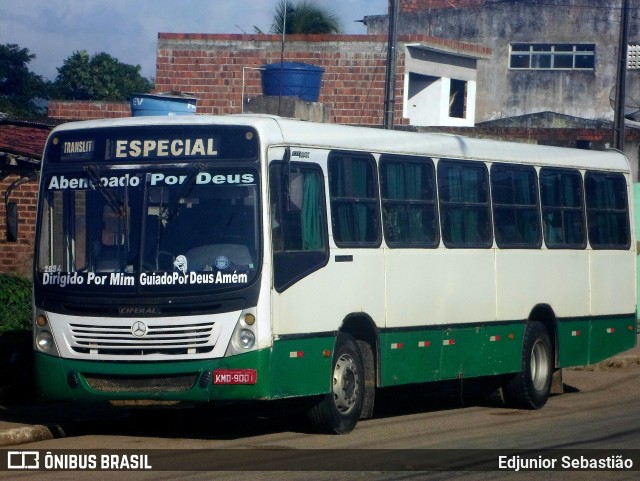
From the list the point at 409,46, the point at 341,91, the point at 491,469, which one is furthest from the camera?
the point at 409,46

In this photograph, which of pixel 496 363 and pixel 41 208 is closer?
pixel 41 208

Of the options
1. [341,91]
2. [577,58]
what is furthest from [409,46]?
[577,58]

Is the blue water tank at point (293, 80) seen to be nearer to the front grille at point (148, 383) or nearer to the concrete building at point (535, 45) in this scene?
the front grille at point (148, 383)

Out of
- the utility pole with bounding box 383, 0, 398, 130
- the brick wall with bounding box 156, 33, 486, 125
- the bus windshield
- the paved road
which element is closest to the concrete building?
the brick wall with bounding box 156, 33, 486, 125

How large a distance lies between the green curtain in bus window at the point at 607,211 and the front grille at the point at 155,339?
22.6ft

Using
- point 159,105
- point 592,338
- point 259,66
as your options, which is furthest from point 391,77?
point 259,66

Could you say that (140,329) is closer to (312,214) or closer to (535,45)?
(312,214)

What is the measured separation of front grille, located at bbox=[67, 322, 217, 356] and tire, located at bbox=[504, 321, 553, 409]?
16.6ft

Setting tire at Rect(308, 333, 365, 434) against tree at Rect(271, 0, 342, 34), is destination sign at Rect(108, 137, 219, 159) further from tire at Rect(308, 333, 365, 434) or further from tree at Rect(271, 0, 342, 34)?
tree at Rect(271, 0, 342, 34)

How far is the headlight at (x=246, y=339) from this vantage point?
1074 cm

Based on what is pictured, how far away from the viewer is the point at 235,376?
1073cm

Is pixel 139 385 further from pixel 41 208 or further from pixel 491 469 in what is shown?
pixel 491 469

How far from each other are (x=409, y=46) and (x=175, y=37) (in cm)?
612

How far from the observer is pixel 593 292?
632 inches
